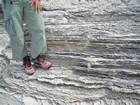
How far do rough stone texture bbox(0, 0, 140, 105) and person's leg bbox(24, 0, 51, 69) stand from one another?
215 mm

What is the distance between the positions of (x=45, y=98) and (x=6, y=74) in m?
1.09

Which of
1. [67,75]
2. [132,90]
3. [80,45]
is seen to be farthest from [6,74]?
[132,90]

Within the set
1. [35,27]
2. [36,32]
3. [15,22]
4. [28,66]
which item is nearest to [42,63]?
[28,66]

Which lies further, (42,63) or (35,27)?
(42,63)

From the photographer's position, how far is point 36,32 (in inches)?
151

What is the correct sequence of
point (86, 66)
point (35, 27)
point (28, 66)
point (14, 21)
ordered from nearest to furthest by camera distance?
point (14, 21)
point (35, 27)
point (86, 66)
point (28, 66)

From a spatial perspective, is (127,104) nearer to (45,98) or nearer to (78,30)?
(45,98)

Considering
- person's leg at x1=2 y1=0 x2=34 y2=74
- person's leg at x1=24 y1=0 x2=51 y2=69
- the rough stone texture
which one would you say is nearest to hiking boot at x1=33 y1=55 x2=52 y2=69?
person's leg at x1=24 y1=0 x2=51 y2=69

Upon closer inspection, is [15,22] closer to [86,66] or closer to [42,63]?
[42,63]

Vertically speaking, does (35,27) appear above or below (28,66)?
above

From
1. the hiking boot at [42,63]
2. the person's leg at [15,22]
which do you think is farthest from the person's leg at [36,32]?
the person's leg at [15,22]

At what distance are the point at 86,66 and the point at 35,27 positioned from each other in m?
1.20

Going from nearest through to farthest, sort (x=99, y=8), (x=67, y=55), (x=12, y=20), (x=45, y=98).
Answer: (x=12, y=20)
(x=45, y=98)
(x=67, y=55)
(x=99, y=8)

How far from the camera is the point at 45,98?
4.02m
